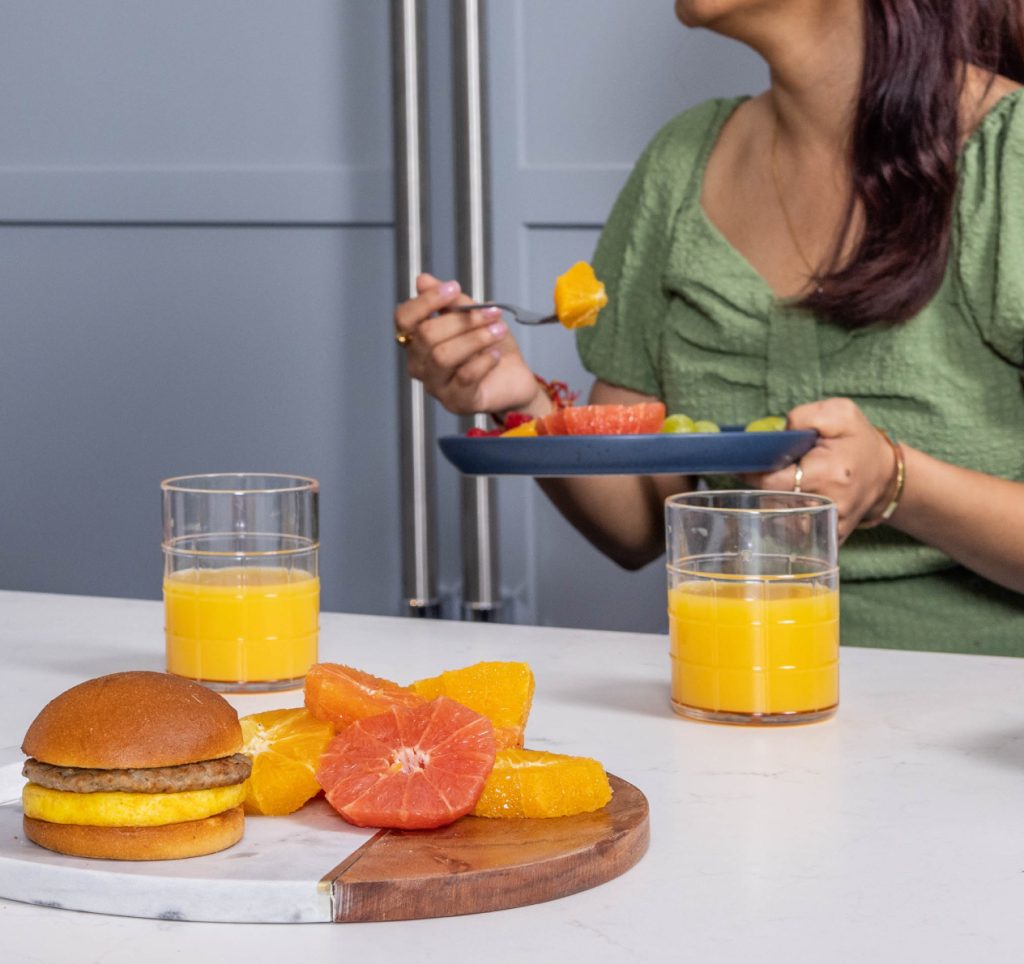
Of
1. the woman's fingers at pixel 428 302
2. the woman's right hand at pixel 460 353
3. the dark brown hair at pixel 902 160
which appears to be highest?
the dark brown hair at pixel 902 160

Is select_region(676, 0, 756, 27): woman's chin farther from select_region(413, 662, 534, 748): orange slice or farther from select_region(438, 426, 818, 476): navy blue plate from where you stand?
select_region(413, 662, 534, 748): orange slice

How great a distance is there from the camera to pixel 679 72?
2.37m

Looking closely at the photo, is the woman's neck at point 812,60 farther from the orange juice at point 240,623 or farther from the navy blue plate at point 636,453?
the orange juice at point 240,623

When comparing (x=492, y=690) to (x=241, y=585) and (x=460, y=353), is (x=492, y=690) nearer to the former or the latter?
(x=241, y=585)

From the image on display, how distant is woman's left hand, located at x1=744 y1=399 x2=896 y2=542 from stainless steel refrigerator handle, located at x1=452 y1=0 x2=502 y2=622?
942 mm

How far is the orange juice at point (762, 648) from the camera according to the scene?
3.31 ft

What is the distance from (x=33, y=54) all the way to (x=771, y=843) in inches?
90.6

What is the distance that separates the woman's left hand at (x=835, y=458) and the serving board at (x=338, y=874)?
0.66 meters

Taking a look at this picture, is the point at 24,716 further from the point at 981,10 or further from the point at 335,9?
the point at 335,9

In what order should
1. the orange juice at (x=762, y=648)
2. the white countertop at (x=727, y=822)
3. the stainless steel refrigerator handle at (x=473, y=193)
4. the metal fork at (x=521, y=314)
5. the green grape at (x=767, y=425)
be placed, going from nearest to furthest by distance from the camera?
the white countertop at (x=727, y=822) < the orange juice at (x=762, y=648) < the green grape at (x=767, y=425) < the metal fork at (x=521, y=314) < the stainless steel refrigerator handle at (x=473, y=193)

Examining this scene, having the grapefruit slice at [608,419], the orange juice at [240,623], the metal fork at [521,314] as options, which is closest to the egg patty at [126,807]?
the orange juice at [240,623]

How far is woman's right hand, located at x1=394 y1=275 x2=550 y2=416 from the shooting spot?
63.9 inches

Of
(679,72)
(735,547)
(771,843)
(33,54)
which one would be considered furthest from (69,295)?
(771,843)

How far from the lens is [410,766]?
756 millimetres
